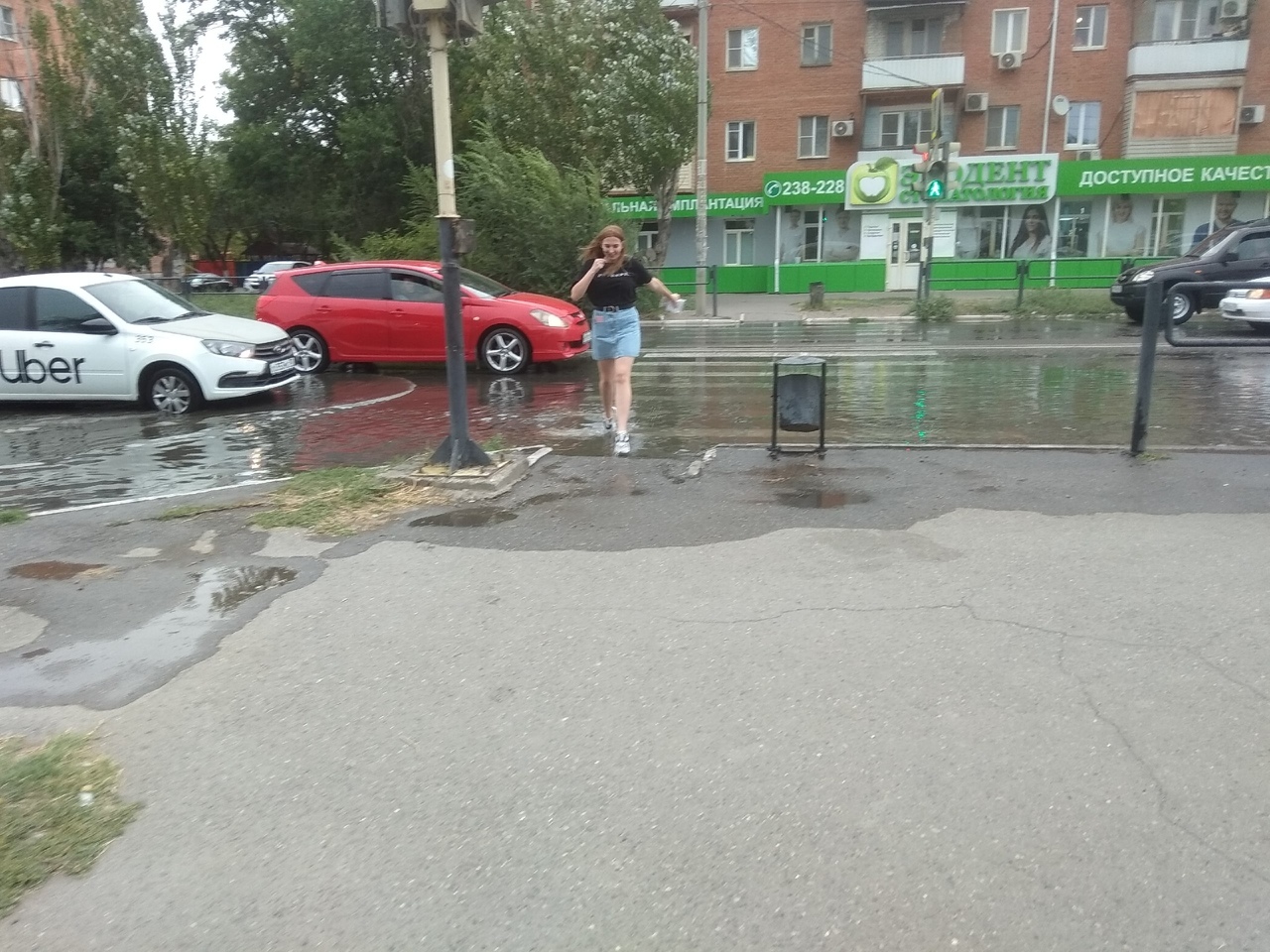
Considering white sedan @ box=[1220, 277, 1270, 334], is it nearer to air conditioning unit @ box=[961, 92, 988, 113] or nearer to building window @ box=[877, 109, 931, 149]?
air conditioning unit @ box=[961, 92, 988, 113]

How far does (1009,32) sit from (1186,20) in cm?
552

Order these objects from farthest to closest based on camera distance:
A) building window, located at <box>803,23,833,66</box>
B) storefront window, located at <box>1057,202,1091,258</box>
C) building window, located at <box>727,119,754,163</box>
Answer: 1. building window, located at <box>727,119,754,163</box>
2. building window, located at <box>803,23,833,66</box>
3. storefront window, located at <box>1057,202,1091,258</box>

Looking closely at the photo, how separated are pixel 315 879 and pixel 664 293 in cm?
647

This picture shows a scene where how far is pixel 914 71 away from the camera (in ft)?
111

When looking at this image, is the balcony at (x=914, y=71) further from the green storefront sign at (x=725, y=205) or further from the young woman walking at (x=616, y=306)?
the young woman walking at (x=616, y=306)

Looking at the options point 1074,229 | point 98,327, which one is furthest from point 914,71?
point 98,327

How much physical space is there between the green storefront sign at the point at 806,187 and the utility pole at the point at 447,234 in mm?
27913

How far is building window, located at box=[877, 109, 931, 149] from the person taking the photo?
114 feet

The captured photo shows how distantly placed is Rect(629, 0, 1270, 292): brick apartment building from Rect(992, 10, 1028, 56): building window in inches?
2.3

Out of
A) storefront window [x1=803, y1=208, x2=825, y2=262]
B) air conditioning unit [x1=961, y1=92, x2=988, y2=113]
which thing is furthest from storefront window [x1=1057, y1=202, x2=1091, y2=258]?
storefront window [x1=803, y1=208, x2=825, y2=262]

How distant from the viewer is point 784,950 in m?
2.64

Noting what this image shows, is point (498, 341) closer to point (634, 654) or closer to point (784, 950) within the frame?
point (634, 654)

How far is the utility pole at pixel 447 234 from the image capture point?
6.36m

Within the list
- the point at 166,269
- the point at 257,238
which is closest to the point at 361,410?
the point at 166,269
